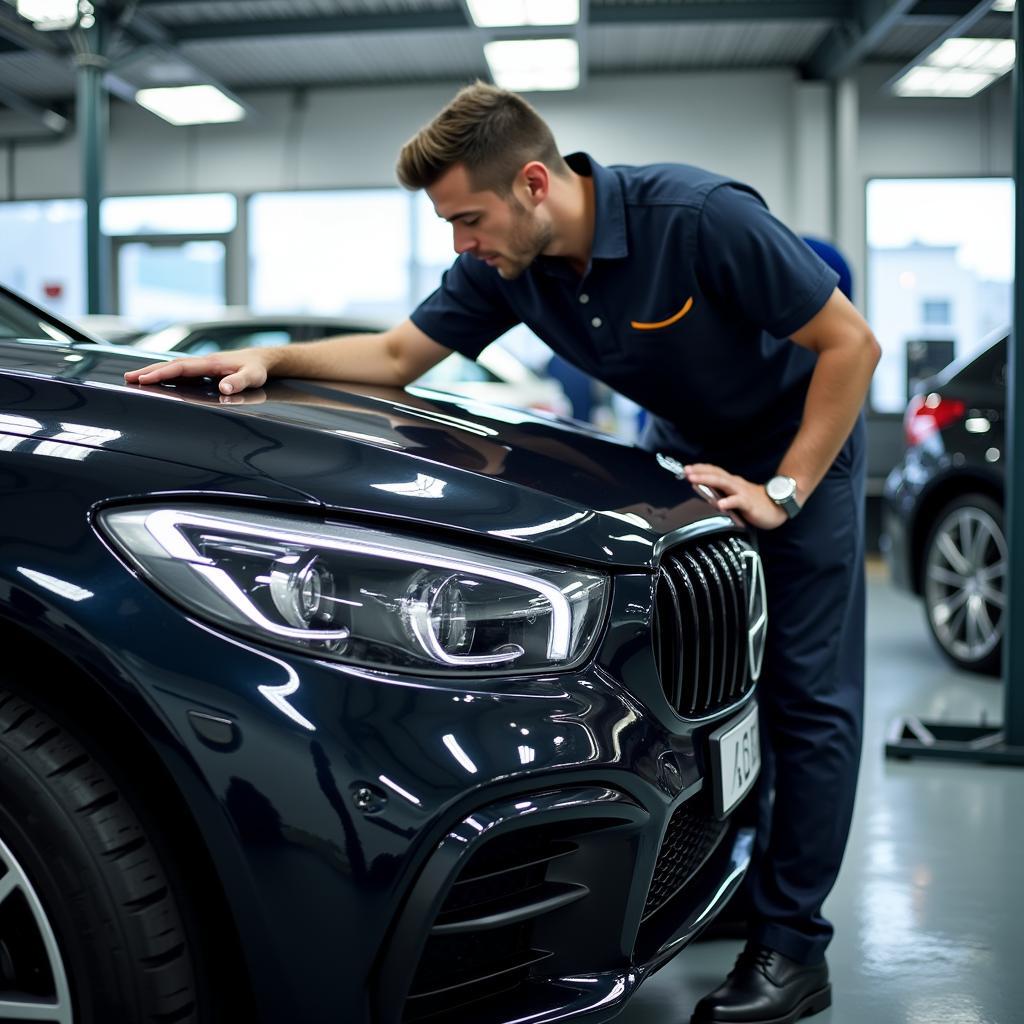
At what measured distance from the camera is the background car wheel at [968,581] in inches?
165

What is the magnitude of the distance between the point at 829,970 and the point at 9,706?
1358 millimetres

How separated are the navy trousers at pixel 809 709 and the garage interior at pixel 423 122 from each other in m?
6.33

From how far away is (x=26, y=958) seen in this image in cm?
110

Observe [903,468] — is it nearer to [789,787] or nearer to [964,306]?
[789,787]

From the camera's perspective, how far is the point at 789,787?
1803 mm

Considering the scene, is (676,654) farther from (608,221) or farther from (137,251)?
(137,251)

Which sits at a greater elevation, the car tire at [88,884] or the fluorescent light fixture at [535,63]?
the fluorescent light fixture at [535,63]

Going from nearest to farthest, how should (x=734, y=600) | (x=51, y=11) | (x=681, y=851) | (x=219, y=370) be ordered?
1. (x=681, y=851)
2. (x=734, y=600)
3. (x=219, y=370)
4. (x=51, y=11)

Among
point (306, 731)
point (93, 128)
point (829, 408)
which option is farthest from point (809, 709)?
point (93, 128)

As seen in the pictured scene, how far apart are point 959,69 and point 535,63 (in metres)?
3.46

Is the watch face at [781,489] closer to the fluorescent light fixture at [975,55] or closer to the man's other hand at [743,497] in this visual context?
the man's other hand at [743,497]

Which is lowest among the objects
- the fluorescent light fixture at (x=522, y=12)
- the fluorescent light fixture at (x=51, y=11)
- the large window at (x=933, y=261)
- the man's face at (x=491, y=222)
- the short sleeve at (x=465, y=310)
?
the short sleeve at (x=465, y=310)

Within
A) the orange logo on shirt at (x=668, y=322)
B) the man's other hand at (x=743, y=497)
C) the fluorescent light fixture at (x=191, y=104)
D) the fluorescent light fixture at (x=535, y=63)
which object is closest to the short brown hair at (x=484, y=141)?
the orange logo on shirt at (x=668, y=322)

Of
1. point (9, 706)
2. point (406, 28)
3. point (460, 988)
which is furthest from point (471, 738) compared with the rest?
point (406, 28)
